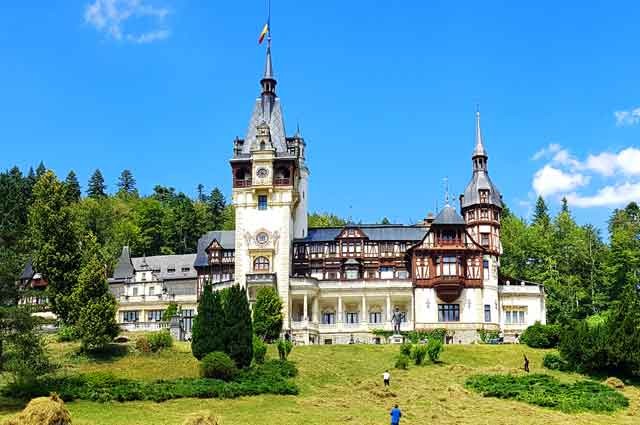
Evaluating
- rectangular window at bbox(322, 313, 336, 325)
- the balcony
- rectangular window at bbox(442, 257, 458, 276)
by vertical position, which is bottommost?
rectangular window at bbox(322, 313, 336, 325)

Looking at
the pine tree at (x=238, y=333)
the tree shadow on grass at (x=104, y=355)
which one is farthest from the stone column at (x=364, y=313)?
the pine tree at (x=238, y=333)

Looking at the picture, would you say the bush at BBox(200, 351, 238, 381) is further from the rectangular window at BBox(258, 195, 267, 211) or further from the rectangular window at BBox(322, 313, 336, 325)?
the rectangular window at BBox(258, 195, 267, 211)

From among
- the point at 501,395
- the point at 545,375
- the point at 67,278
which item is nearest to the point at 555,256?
the point at 545,375

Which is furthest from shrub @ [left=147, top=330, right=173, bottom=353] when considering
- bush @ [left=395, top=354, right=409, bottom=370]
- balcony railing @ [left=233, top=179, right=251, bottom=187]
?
balcony railing @ [left=233, top=179, right=251, bottom=187]

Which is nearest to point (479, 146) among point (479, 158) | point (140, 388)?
point (479, 158)

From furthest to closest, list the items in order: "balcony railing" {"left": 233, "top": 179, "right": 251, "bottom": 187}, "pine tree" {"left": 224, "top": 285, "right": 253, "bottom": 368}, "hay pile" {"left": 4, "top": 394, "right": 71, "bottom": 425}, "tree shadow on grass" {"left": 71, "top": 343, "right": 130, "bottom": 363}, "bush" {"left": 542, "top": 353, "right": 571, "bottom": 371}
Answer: "balcony railing" {"left": 233, "top": 179, "right": 251, "bottom": 187}
"tree shadow on grass" {"left": 71, "top": 343, "right": 130, "bottom": 363}
"bush" {"left": 542, "top": 353, "right": 571, "bottom": 371}
"pine tree" {"left": 224, "top": 285, "right": 253, "bottom": 368}
"hay pile" {"left": 4, "top": 394, "right": 71, "bottom": 425}

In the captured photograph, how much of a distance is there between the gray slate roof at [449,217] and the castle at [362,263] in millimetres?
102

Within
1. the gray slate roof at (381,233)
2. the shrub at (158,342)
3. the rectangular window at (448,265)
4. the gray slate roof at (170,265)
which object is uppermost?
the gray slate roof at (381,233)

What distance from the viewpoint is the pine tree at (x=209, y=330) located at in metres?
49.5

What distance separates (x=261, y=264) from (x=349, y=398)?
32.5 m

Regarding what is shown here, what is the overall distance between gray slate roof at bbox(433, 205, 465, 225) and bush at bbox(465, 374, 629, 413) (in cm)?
2639

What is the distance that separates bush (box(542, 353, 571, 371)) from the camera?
54.0m

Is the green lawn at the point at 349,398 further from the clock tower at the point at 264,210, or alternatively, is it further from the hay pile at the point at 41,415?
the clock tower at the point at 264,210

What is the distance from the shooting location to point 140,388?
4338 cm
